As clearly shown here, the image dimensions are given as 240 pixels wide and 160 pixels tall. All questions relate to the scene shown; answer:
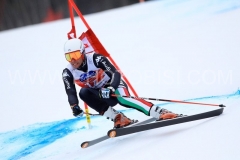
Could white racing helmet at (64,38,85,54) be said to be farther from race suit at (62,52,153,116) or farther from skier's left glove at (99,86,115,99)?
skier's left glove at (99,86,115,99)

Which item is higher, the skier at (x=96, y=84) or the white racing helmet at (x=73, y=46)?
the white racing helmet at (x=73, y=46)

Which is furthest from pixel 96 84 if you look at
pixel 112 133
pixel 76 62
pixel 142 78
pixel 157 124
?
pixel 142 78

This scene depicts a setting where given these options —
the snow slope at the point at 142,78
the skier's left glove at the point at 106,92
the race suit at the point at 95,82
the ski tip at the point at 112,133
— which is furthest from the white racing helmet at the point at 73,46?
the snow slope at the point at 142,78

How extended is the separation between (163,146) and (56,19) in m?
6.98

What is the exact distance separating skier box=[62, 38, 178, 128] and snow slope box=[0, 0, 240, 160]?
202mm

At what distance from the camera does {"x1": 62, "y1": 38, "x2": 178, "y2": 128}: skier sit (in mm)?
3092

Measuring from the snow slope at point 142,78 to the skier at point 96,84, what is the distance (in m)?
0.20

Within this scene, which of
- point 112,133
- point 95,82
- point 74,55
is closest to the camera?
point 112,133

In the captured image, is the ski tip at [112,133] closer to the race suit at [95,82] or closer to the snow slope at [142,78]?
the snow slope at [142,78]

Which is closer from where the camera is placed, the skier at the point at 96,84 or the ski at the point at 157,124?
the ski at the point at 157,124

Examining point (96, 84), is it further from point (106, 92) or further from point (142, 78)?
point (142, 78)

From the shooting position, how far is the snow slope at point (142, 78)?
2789mm

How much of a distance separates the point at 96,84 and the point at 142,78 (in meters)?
2.14

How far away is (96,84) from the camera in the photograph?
328 centimetres
